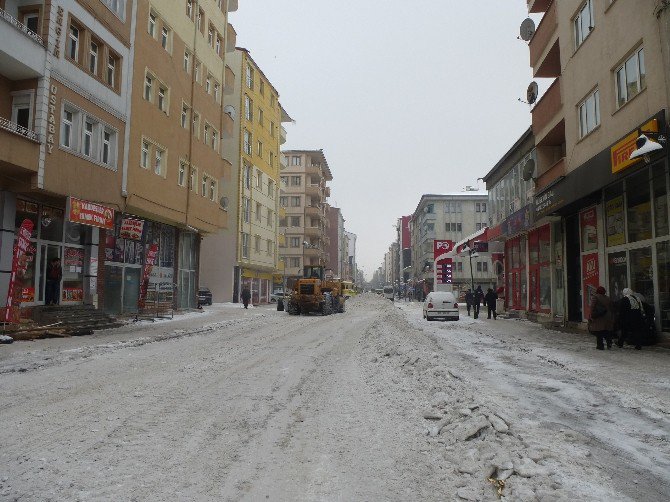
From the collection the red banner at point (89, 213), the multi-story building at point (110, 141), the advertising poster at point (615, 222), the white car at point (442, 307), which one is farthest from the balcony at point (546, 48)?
the red banner at point (89, 213)

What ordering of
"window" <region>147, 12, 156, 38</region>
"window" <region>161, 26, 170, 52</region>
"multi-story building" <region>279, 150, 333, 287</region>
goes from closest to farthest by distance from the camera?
1. "window" <region>147, 12, 156, 38</region>
2. "window" <region>161, 26, 170, 52</region>
3. "multi-story building" <region>279, 150, 333, 287</region>

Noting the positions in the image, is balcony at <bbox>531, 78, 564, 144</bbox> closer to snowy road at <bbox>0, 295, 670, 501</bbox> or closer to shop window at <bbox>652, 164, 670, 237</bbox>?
shop window at <bbox>652, 164, 670, 237</bbox>

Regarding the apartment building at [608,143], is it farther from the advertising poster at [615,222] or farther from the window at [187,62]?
the window at [187,62]

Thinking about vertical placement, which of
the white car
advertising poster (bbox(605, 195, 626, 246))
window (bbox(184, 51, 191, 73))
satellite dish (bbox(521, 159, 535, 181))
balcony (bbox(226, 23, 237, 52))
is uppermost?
balcony (bbox(226, 23, 237, 52))

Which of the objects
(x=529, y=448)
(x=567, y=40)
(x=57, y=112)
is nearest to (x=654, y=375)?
(x=529, y=448)

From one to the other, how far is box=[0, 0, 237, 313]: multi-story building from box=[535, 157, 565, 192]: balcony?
16.7m

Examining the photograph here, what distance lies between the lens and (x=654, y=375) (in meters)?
8.30

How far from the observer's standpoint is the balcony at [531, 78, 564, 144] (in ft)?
61.1

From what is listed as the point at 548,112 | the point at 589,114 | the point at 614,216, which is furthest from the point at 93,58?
the point at 614,216

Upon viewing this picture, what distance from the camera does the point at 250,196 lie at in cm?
4388

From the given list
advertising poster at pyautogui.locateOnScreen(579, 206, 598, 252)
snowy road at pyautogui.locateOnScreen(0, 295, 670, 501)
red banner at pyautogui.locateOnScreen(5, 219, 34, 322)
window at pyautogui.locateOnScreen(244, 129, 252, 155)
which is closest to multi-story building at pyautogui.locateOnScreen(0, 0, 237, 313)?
red banner at pyautogui.locateOnScreen(5, 219, 34, 322)

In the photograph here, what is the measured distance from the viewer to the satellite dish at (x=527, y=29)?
2166 centimetres

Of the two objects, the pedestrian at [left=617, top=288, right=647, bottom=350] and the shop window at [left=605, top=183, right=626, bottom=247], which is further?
the shop window at [left=605, top=183, right=626, bottom=247]

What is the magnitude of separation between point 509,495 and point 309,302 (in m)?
24.7
